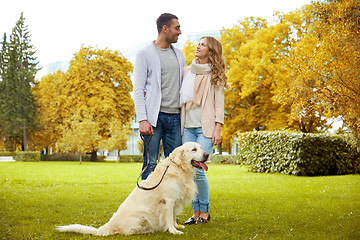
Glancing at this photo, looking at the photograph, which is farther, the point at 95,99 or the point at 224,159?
the point at 95,99

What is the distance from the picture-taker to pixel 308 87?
13.1 metres

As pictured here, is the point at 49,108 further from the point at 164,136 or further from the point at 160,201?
the point at 160,201

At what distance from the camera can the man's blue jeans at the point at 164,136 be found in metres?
5.03

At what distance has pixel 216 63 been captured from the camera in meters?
5.29

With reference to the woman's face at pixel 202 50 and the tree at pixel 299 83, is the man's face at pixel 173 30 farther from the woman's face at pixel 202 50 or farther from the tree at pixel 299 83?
the tree at pixel 299 83

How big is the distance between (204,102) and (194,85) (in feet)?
1.01

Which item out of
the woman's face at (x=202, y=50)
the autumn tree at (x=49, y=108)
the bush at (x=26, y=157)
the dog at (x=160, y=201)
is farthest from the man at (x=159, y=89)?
the bush at (x=26, y=157)

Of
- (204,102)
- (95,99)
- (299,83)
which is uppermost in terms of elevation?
(95,99)

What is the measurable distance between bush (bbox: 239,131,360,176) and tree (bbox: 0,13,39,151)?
35.4 m

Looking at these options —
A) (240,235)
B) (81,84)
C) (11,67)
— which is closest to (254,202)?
(240,235)

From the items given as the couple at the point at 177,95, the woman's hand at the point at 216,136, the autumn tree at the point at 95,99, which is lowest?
the woman's hand at the point at 216,136

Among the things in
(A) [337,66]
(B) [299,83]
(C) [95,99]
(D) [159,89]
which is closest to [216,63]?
(D) [159,89]

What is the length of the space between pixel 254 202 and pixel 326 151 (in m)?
8.84

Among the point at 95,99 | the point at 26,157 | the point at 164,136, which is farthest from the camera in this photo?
the point at 26,157
